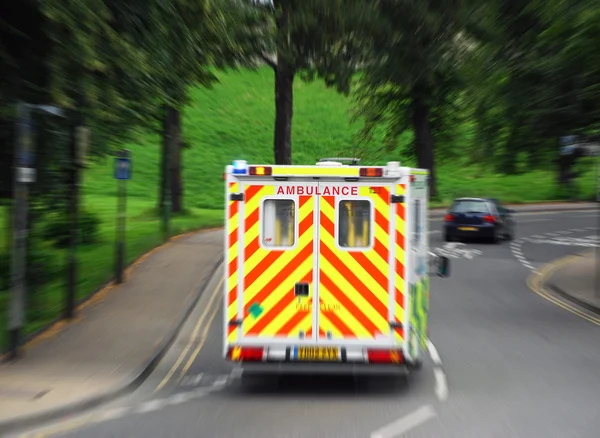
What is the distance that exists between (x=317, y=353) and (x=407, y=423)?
1.22 meters

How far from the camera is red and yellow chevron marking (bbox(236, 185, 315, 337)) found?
7742 mm

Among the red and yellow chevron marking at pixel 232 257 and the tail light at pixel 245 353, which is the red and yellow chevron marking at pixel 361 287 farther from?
the red and yellow chevron marking at pixel 232 257

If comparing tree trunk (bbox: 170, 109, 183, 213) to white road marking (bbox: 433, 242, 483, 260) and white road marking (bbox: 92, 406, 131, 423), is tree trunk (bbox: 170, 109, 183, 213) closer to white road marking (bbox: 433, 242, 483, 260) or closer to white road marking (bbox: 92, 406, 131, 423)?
white road marking (bbox: 433, 242, 483, 260)

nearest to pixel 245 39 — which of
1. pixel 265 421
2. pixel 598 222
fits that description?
pixel 265 421

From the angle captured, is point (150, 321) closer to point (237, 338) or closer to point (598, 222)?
point (237, 338)

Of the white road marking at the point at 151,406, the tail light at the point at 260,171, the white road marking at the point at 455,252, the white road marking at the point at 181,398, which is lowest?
the white road marking at the point at 151,406

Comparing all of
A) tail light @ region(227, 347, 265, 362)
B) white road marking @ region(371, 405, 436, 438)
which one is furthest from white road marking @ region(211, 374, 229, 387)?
white road marking @ region(371, 405, 436, 438)

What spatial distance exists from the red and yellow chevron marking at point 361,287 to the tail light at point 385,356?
17 cm

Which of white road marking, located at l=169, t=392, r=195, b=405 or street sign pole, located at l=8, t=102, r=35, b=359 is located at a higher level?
street sign pole, located at l=8, t=102, r=35, b=359

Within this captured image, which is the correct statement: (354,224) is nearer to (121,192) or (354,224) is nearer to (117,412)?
(117,412)

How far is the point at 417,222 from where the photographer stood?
846cm

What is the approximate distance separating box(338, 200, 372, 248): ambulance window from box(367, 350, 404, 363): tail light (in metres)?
1.09

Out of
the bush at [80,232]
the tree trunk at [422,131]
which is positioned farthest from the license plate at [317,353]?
the tree trunk at [422,131]

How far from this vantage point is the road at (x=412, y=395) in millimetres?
6781
